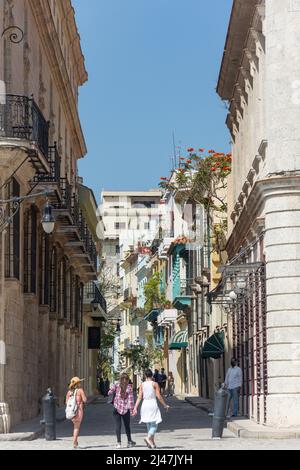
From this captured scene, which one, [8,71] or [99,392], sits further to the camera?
[99,392]

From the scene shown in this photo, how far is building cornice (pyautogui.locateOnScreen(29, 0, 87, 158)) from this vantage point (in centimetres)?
3766

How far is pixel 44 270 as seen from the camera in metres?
39.3

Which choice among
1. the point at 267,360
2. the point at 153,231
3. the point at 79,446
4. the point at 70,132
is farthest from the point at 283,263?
the point at 153,231

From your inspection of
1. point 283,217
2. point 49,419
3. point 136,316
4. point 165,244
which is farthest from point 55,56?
point 136,316

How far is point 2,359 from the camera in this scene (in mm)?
27859

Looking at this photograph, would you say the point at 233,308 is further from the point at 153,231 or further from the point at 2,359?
the point at 153,231

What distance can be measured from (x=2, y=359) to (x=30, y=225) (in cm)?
818

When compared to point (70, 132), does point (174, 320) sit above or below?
below

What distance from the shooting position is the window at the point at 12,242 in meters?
29.2

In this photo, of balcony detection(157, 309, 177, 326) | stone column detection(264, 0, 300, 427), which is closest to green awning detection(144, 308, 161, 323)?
balcony detection(157, 309, 177, 326)

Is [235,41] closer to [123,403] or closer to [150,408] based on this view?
[123,403]

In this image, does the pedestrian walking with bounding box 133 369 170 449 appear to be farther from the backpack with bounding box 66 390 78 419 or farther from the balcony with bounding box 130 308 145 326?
the balcony with bounding box 130 308 145 326

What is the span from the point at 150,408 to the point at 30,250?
41.4ft

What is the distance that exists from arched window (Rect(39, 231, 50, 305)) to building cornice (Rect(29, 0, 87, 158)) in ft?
20.8
